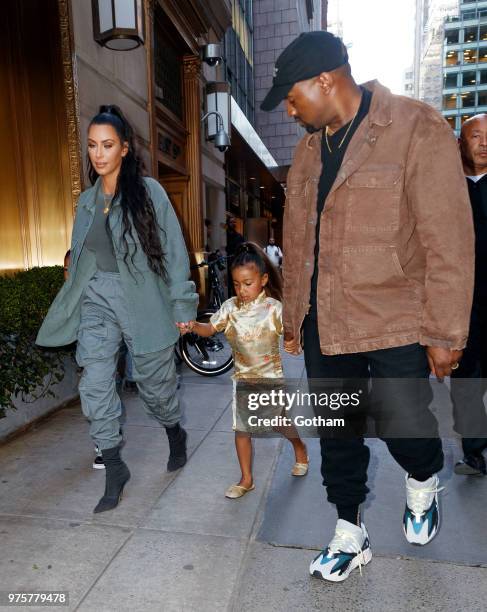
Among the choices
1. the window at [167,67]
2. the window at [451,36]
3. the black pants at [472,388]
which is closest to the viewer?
the black pants at [472,388]

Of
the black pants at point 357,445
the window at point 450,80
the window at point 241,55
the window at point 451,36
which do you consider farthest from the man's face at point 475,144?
the window at point 451,36

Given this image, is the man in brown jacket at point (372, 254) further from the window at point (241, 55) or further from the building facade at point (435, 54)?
the building facade at point (435, 54)

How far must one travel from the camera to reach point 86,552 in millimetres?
2324

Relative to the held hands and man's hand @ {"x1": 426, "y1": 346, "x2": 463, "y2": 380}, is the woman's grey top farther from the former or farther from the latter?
man's hand @ {"x1": 426, "y1": 346, "x2": 463, "y2": 380}

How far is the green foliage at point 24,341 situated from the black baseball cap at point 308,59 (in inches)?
109

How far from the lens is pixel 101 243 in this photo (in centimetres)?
276

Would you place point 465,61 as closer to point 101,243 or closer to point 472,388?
point 472,388

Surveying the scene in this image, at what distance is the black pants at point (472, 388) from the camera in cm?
304

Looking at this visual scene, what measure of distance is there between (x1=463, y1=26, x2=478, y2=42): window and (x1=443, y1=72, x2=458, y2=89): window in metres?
5.18

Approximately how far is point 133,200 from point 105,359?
91 cm

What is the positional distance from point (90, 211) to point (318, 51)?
1.59 metres

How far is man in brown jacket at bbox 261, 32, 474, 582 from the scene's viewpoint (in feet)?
5.80

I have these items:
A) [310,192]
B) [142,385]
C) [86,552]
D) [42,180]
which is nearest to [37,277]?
[42,180]

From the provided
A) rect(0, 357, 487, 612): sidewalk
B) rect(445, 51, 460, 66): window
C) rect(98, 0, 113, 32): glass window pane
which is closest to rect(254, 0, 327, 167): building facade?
rect(98, 0, 113, 32): glass window pane
